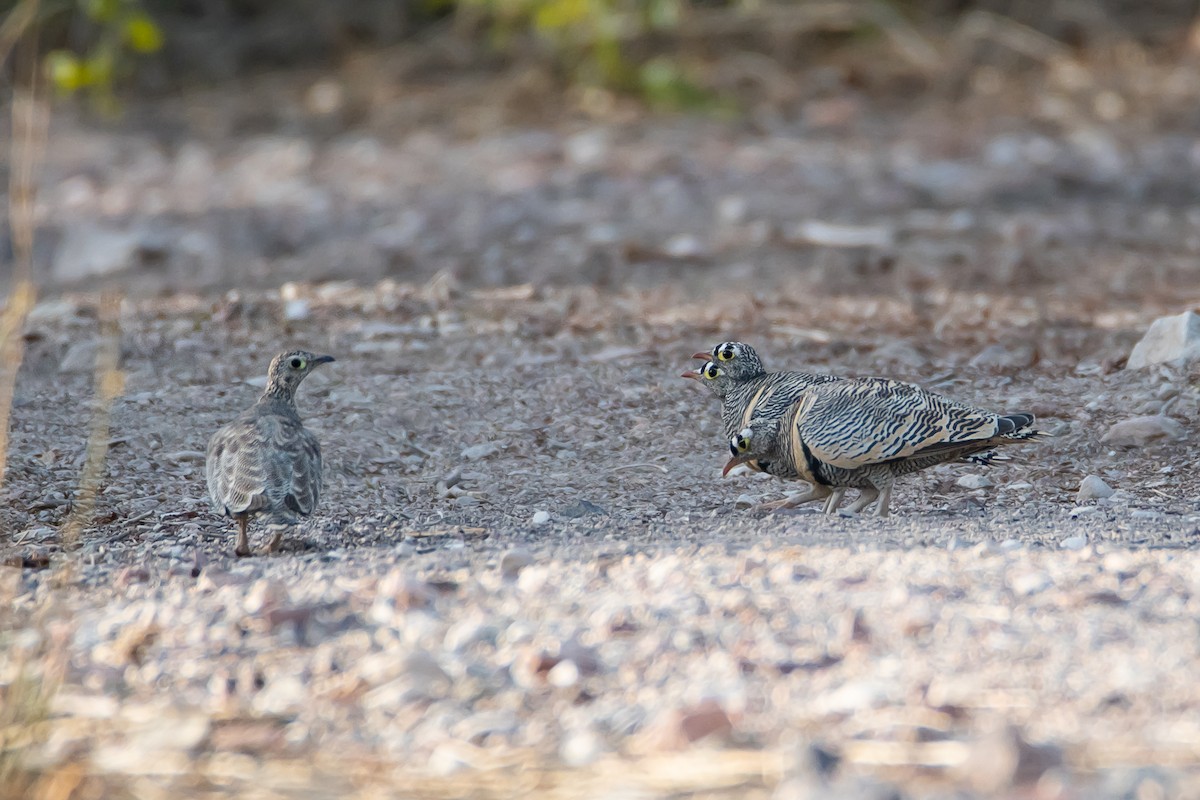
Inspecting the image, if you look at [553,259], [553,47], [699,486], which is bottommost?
[699,486]

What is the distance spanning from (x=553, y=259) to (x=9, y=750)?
636cm

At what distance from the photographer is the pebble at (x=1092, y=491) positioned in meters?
5.67

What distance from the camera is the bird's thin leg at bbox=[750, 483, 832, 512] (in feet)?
19.0

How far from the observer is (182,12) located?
50.3 ft

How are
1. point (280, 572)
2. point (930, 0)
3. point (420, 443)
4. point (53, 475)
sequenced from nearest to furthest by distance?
1. point (280, 572)
2. point (53, 475)
3. point (420, 443)
4. point (930, 0)

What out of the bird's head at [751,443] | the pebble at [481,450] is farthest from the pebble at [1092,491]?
the pebble at [481,450]

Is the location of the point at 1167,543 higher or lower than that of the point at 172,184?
lower

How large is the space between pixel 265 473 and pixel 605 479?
158cm

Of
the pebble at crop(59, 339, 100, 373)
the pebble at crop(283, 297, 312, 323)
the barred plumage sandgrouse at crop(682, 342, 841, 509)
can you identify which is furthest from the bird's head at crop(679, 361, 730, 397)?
the pebble at crop(59, 339, 100, 373)

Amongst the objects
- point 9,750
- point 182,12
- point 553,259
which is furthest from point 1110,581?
point 182,12

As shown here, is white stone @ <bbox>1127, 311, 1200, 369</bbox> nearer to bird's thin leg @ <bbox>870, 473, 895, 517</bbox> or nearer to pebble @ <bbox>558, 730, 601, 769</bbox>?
bird's thin leg @ <bbox>870, 473, 895, 517</bbox>

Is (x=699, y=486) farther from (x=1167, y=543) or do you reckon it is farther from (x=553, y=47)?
(x=553, y=47)

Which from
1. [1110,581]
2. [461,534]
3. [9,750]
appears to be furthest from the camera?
[461,534]

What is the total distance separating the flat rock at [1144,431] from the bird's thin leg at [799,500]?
1299mm
